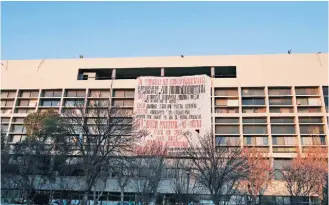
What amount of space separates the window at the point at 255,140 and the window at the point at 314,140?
527 cm

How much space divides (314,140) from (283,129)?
14.2ft

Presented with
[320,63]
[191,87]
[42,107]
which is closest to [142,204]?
[191,87]

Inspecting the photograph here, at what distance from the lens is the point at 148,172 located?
37750 mm

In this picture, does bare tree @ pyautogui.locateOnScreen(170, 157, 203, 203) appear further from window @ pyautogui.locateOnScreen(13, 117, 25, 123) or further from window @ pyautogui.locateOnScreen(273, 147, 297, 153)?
window @ pyautogui.locateOnScreen(13, 117, 25, 123)

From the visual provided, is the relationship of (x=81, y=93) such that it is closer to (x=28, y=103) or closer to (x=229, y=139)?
(x=28, y=103)

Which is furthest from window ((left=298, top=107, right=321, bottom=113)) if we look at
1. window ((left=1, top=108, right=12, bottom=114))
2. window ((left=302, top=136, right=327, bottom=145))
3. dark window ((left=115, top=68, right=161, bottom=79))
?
window ((left=1, top=108, right=12, bottom=114))

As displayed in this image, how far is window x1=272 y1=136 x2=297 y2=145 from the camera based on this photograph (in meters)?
47.1

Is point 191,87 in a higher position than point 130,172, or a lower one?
higher

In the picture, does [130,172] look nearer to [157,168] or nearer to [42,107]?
[157,168]

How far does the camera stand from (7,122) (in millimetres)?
53375

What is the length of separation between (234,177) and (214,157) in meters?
2.92

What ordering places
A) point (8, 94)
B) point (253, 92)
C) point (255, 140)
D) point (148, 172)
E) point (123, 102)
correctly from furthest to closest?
point (8, 94) → point (123, 102) → point (253, 92) → point (255, 140) → point (148, 172)

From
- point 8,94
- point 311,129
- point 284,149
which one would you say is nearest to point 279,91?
point 311,129

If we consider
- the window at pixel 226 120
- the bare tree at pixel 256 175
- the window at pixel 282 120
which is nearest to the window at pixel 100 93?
the window at pixel 226 120
